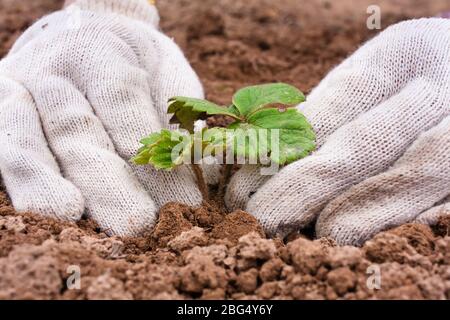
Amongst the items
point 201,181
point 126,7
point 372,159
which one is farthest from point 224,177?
point 126,7

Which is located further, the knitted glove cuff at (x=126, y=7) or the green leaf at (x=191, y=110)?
the knitted glove cuff at (x=126, y=7)

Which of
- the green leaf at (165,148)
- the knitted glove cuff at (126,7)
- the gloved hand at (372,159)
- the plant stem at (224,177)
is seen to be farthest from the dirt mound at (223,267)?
the knitted glove cuff at (126,7)

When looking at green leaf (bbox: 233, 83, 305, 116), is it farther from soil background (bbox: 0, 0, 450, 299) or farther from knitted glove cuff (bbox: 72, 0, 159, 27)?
knitted glove cuff (bbox: 72, 0, 159, 27)

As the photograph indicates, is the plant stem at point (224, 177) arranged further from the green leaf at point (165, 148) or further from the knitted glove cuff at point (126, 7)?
the knitted glove cuff at point (126, 7)

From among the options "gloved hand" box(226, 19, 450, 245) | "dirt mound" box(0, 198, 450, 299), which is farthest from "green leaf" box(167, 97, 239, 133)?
"dirt mound" box(0, 198, 450, 299)

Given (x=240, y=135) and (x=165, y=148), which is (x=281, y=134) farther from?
(x=165, y=148)

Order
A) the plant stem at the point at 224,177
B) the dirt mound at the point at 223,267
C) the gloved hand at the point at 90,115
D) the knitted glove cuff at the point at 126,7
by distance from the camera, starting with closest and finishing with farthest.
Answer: the dirt mound at the point at 223,267, the gloved hand at the point at 90,115, the plant stem at the point at 224,177, the knitted glove cuff at the point at 126,7

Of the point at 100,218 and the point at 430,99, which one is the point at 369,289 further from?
the point at 100,218
